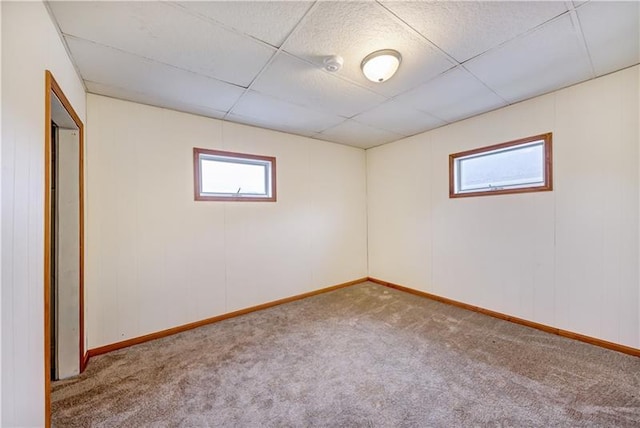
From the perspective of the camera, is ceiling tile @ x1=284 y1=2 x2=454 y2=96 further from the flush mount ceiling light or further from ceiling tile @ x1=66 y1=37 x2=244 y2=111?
ceiling tile @ x1=66 y1=37 x2=244 y2=111

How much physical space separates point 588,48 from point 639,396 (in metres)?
2.42

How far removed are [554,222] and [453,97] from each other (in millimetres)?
1609

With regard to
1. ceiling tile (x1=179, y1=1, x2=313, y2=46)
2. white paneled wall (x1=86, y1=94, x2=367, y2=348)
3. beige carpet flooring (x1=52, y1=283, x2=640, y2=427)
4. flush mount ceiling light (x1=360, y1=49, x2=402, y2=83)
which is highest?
ceiling tile (x1=179, y1=1, x2=313, y2=46)

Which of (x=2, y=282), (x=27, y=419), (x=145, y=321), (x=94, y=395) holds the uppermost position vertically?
(x=2, y=282)

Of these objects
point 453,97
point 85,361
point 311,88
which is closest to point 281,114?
point 311,88

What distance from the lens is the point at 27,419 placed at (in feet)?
3.75

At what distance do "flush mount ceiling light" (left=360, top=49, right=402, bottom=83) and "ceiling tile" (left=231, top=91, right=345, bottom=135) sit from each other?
41.4 inches

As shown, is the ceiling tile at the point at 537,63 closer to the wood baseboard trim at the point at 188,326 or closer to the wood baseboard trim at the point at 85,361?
the wood baseboard trim at the point at 188,326

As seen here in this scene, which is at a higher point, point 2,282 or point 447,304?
point 2,282

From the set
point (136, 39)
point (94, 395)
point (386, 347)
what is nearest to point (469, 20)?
point (136, 39)

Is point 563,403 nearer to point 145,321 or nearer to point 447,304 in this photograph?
point 447,304

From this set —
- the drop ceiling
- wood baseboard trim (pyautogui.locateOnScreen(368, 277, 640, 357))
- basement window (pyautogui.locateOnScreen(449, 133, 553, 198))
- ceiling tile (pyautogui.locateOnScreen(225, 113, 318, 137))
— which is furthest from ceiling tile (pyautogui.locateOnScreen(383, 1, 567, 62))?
wood baseboard trim (pyautogui.locateOnScreen(368, 277, 640, 357))

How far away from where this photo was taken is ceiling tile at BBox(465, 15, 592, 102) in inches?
68.2

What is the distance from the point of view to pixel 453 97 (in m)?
2.61
